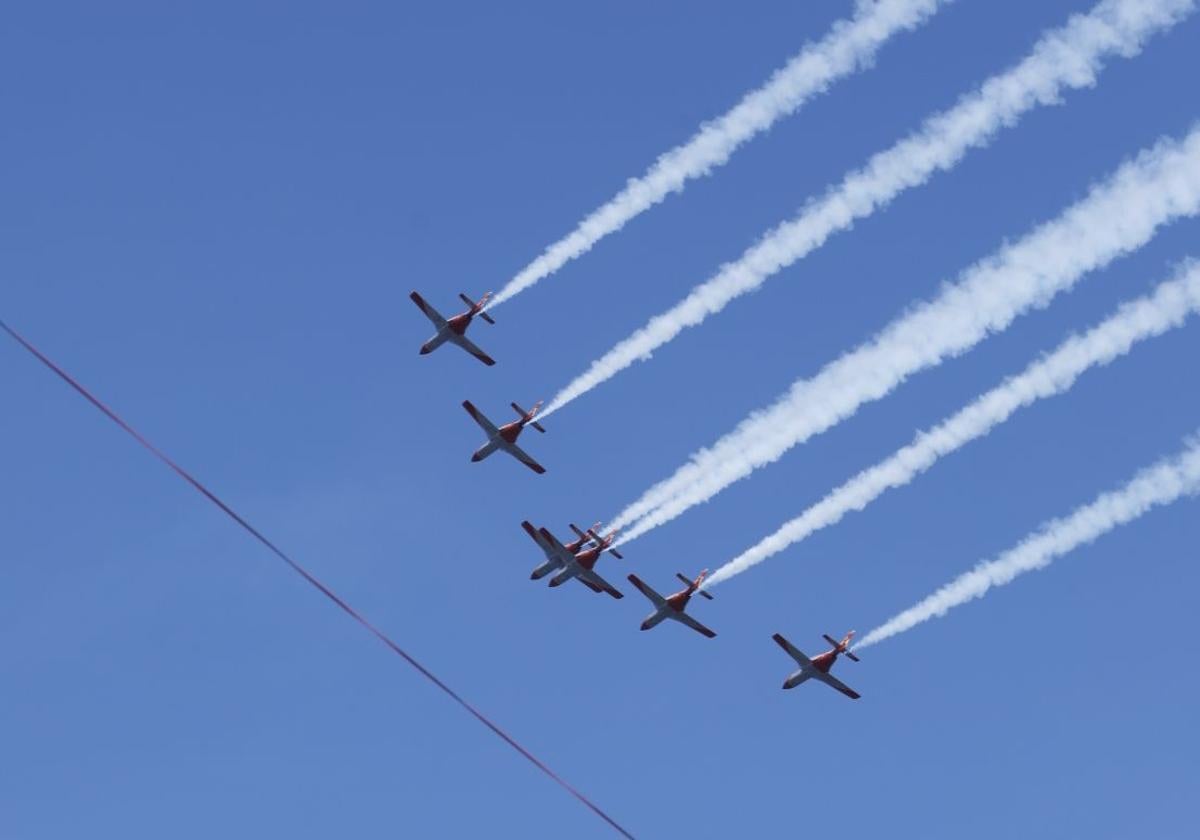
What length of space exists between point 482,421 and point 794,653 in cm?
1153

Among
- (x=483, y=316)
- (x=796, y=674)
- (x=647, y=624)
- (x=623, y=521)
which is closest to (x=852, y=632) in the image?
(x=796, y=674)

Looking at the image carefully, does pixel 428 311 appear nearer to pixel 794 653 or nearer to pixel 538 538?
pixel 538 538

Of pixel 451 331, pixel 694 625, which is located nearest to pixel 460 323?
pixel 451 331

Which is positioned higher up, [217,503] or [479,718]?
[217,503]

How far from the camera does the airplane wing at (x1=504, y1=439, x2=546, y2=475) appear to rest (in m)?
55.2

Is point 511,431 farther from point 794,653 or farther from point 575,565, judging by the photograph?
point 794,653

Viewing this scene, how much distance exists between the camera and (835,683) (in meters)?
55.0

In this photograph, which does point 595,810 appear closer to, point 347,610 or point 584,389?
point 347,610

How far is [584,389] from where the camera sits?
43719 millimetres

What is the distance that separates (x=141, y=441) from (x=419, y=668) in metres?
5.80

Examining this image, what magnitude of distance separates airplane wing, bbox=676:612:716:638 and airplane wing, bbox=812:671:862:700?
11.8 feet

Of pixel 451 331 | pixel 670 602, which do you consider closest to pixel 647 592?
pixel 670 602

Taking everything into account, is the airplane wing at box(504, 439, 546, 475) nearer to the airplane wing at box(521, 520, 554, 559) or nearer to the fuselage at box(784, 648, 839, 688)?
the airplane wing at box(521, 520, 554, 559)

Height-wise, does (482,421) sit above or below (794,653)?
above
